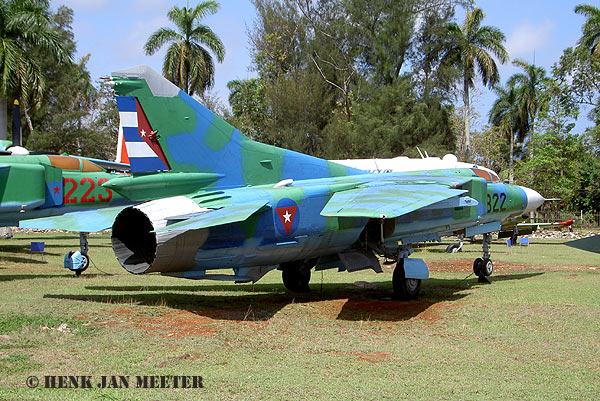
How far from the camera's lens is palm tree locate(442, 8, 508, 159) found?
150ft

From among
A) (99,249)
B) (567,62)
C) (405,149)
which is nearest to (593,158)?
(567,62)

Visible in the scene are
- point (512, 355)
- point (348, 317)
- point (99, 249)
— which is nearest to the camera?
point (512, 355)

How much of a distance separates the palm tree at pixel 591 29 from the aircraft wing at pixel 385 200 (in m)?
39.8

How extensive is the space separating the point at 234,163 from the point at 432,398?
6505 millimetres

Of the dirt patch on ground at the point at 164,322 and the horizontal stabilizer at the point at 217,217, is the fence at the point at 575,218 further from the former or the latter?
the dirt patch on ground at the point at 164,322

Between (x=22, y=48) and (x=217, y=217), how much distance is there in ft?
86.3

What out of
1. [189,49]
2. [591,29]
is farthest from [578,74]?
[189,49]

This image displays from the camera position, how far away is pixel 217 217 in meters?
9.40

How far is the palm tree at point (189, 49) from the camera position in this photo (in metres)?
38.7

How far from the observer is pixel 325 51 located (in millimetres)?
51125

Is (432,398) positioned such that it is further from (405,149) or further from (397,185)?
(405,149)

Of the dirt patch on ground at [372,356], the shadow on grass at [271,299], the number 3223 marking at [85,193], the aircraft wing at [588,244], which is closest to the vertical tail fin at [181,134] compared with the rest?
the shadow on grass at [271,299]

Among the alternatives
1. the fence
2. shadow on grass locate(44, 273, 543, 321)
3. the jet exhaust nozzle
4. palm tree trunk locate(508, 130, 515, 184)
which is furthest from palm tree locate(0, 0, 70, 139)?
palm tree trunk locate(508, 130, 515, 184)

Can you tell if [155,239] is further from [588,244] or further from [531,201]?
[531,201]
